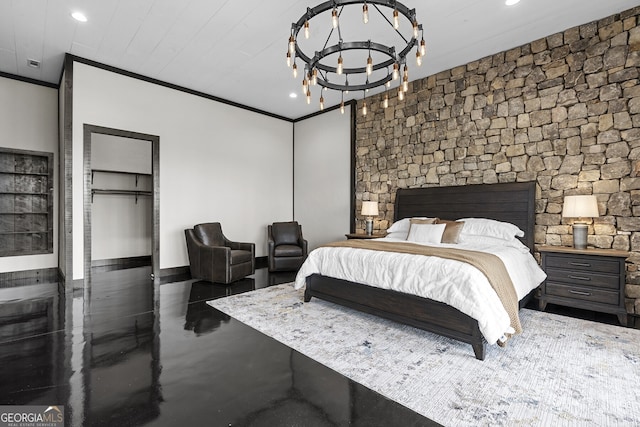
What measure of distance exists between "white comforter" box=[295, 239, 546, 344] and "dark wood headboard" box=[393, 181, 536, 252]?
0.59 m

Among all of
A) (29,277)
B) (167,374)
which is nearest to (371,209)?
(167,374)

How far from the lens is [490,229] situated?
416 centimetres

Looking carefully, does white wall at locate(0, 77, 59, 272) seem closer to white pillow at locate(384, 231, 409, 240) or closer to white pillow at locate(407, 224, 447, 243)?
white pillow at locate(384, 231, 409, 240)

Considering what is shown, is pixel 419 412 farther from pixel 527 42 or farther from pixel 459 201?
pixel 527 42

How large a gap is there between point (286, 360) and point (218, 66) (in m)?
4.45

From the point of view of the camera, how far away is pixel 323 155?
22.8 ft

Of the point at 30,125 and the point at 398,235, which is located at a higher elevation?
the point at 30,125

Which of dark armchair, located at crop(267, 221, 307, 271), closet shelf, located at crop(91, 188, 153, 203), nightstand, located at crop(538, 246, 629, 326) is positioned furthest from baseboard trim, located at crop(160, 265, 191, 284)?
nightstand, located at crop(538, 246, 629, 326)

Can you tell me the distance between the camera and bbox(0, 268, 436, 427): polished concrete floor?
6.00 ft

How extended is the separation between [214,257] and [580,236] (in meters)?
4.92

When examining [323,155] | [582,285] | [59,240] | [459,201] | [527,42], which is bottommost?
[582,285]

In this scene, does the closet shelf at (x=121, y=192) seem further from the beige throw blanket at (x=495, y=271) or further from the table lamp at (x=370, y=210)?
the beige throw blanket at (x=495, y=271)

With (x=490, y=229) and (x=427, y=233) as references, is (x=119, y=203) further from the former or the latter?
(x=490, y=229)

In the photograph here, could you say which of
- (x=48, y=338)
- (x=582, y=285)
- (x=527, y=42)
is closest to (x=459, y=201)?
(x=582, y=285)
